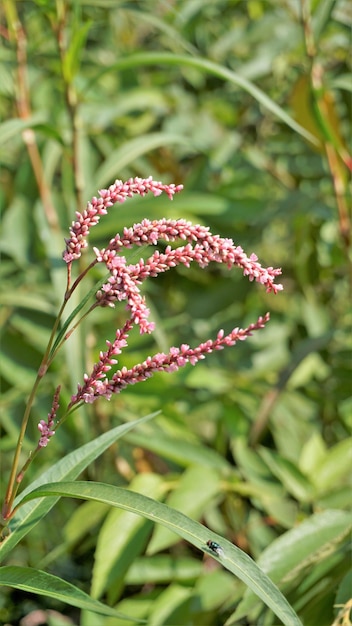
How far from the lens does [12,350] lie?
1.49 m

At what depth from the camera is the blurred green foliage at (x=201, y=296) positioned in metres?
1.23

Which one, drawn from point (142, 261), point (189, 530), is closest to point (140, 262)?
point (142, 261)

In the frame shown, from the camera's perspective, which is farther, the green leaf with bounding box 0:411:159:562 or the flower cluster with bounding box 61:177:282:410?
the green leaf with bounding box 0:411:159:562

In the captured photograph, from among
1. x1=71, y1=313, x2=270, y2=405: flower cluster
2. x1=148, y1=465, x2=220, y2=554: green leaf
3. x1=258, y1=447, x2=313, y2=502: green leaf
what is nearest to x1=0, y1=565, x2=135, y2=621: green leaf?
x1=71, y1=313, x2=270, y2=405: flower cluster

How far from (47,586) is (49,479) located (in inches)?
4.4

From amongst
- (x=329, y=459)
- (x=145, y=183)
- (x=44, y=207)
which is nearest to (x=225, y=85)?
(x=44, y=207)

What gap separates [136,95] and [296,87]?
0.30 m

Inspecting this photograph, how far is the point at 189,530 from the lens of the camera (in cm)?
67

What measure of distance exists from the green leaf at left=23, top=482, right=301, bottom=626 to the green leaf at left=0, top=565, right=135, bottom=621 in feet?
0.21

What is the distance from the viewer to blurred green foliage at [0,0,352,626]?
1.23 m

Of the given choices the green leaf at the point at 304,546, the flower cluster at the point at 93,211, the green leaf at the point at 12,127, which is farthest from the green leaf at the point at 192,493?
the flower cluster at the point at 93,211

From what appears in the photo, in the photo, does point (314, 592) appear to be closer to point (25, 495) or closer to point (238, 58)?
point (25, 495)

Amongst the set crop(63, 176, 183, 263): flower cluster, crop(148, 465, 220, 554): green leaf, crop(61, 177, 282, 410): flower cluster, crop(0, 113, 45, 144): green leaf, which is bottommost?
crop(61, 177, 282, 410): flower cluster

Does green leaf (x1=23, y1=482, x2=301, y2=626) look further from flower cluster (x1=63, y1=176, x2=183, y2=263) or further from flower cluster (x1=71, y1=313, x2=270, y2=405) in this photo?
flower cluster (x1=63, y1=176, x2=183, y2=263)
